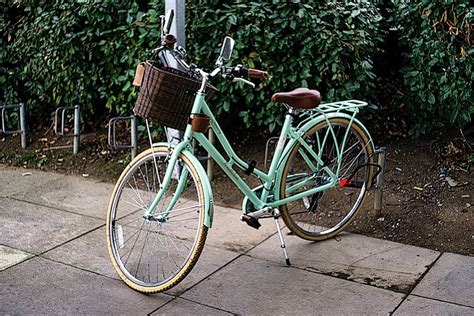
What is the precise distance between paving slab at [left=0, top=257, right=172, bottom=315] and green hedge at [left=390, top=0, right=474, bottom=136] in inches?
107

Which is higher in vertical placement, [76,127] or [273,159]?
[273,159]

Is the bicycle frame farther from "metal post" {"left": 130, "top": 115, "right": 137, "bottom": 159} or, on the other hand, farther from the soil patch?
"metal post" {"left": 130, "top": 115, "right": 137, "bottom": 159}

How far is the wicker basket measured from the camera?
379 centimetres

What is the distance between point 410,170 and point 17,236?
117 inches

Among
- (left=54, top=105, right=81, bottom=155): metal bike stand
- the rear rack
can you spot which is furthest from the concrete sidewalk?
(left=54, top=105, right=81, bottom=155): metal bike stand

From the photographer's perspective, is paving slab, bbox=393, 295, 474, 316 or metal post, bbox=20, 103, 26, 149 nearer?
paving slab, bbox=393, 295, 474, 316

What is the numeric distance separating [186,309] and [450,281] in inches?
60.4

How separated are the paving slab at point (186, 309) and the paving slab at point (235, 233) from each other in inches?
30.3

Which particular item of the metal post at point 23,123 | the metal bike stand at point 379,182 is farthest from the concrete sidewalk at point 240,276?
the metal post at point 23,123

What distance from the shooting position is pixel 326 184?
4539 millimetres

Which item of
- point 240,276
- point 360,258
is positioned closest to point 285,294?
point 240,276

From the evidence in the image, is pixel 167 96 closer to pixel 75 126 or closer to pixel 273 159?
pixel 273 159

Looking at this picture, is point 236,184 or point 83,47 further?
point 83,47

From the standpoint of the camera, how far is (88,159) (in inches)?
249
